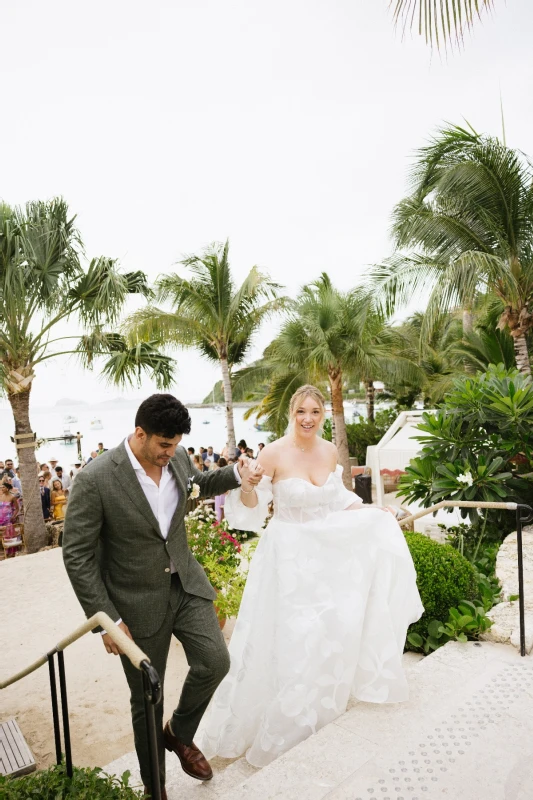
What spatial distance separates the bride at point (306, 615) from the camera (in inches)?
122

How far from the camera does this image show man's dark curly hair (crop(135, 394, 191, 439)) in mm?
2477

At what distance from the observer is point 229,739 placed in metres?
3.15

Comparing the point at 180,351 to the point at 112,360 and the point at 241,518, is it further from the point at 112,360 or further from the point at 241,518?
the point at 241,518

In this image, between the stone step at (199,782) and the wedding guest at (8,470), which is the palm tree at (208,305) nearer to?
the wedding guest at (8,470)

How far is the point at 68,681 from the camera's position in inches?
218

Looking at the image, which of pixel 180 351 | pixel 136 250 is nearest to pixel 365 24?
pixel 136 250

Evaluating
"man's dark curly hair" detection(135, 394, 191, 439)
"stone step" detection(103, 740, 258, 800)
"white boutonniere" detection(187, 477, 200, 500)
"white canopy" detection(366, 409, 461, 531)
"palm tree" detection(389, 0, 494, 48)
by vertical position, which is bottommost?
"stone step" detection(103, 740, 258, 800)

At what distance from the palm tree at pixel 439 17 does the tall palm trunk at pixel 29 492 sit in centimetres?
1105

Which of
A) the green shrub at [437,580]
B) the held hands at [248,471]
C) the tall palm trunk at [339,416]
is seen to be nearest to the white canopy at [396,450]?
the tall palm trunk at [339,416]

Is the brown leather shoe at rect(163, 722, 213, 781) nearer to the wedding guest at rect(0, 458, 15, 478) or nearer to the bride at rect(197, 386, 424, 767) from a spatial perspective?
the bride at rect(197, 386, 424, 767)

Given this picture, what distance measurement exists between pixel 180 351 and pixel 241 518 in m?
16.1

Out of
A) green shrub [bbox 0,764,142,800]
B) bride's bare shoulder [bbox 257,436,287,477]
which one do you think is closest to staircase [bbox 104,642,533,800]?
green shrub [bbox 0,764,142,800]

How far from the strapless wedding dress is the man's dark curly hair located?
3.96 ft

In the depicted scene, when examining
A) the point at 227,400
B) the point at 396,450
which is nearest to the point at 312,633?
the point at 396,450
